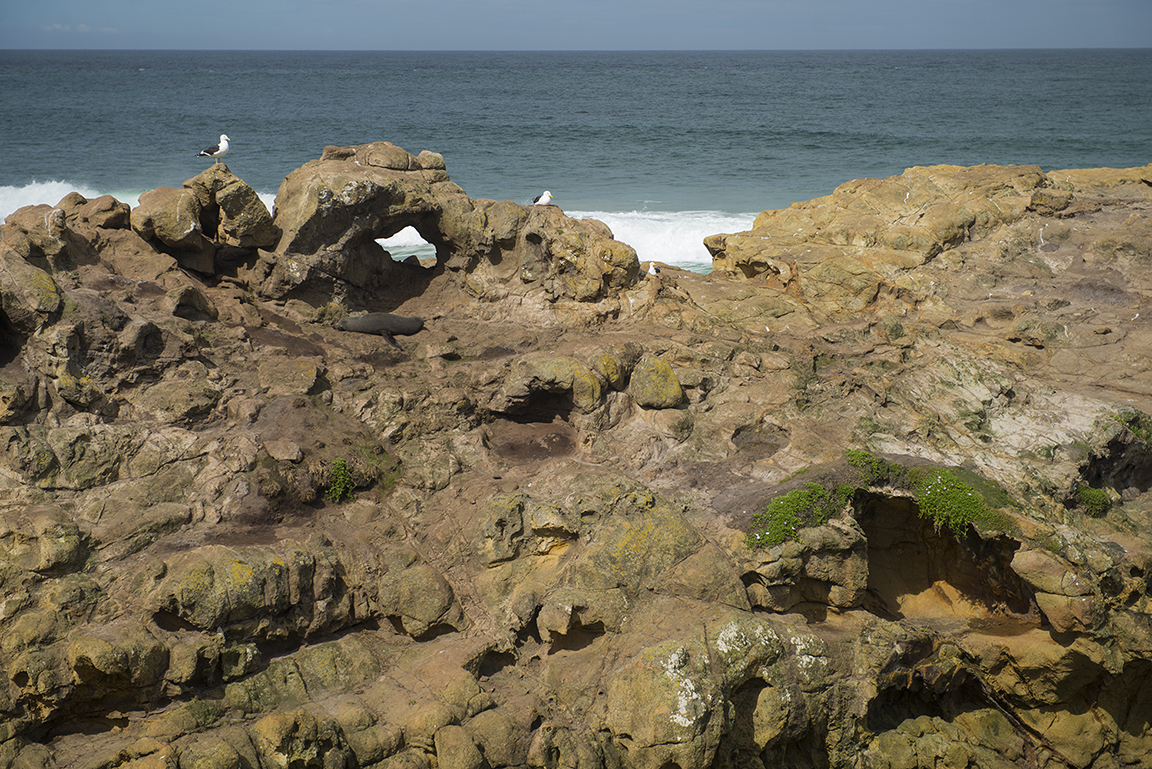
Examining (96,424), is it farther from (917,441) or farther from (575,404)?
(917,441)

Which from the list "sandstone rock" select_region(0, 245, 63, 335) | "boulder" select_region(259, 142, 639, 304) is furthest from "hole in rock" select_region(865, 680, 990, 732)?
"sandstone rock" select_region(0, 245, 63, 335)

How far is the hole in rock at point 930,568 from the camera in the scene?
1016 centimetres

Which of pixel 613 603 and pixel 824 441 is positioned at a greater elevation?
pixel 824 441

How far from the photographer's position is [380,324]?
13.3 metres

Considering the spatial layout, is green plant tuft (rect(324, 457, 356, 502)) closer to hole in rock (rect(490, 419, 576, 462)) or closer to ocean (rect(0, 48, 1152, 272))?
hole in rock (rect(490, 419, 576, 462))

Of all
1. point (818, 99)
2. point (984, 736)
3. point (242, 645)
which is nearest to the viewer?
point (242, 645)

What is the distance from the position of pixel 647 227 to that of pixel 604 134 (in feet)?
96.5

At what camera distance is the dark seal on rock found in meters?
13.3

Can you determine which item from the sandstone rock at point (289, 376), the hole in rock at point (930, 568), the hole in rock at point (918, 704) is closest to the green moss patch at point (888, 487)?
the hole in rock at point (930, 568)

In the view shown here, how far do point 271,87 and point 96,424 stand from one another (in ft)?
319

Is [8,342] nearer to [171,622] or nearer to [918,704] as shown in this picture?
[171,622]

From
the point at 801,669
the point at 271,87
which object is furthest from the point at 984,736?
the point at 271,87

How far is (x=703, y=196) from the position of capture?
40531 millimetres

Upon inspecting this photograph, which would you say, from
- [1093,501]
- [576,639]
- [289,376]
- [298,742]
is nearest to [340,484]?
[289,376]
